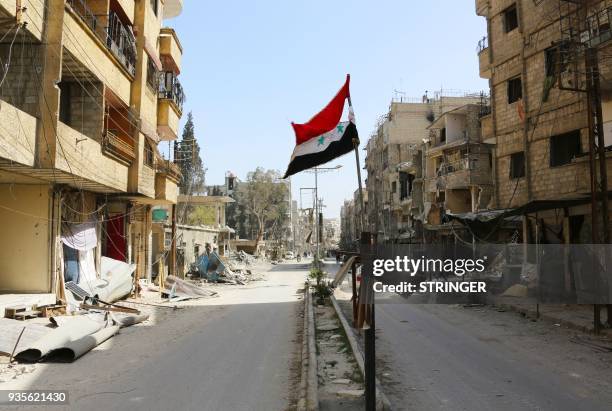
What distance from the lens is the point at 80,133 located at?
45.9ft

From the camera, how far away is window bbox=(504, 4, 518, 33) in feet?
73.3

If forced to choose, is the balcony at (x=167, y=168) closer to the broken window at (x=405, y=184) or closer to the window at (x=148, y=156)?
the window at (x=148, y=156)

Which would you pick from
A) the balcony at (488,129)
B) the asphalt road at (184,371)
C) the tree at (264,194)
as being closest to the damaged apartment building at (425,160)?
the balcony at (488,129)

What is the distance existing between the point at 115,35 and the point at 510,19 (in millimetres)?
17226

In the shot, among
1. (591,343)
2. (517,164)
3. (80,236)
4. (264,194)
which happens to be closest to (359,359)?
(591,343)

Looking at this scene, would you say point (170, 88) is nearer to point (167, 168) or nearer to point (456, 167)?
point (167, 168)

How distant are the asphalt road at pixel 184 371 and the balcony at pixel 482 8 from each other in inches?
747

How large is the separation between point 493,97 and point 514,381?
18819 millimetres

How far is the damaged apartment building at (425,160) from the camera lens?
124 ft

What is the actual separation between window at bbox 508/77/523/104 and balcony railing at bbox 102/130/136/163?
54.0 feet

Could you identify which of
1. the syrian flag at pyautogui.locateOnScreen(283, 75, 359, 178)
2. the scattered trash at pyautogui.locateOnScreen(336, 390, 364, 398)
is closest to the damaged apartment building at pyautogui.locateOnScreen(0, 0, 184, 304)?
the syrian flag at pyautogui.locateOnScreen(283, 75, 359, 178)

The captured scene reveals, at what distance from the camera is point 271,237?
10094cm

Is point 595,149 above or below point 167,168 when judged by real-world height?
below

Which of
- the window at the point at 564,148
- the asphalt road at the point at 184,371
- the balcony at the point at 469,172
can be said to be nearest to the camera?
the asphalt road at the point at 184,371
